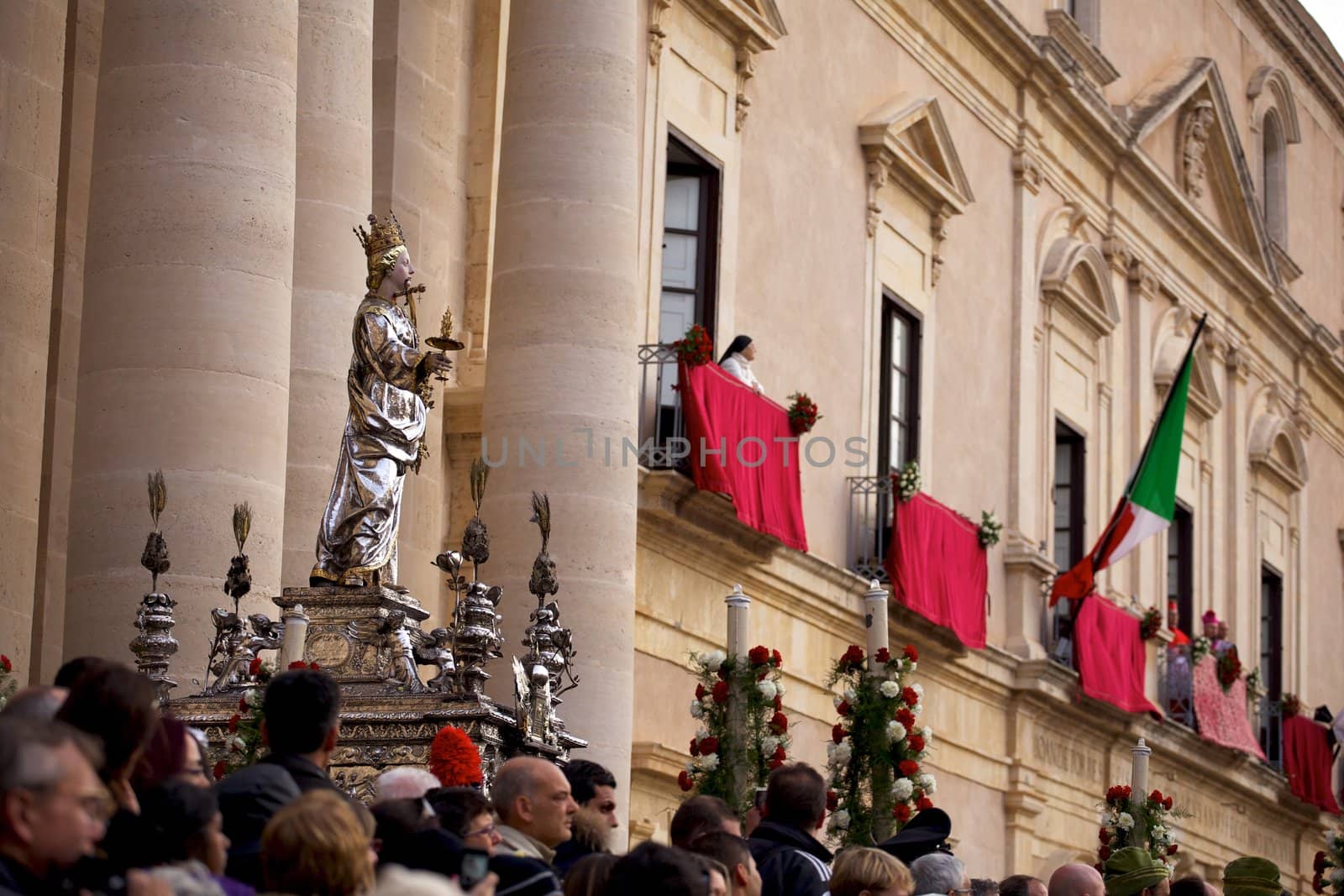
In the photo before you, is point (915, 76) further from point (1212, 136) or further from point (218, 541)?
point (218, 541)

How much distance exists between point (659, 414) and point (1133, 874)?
814 centimetres

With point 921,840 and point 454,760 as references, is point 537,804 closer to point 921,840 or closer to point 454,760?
point 454,760

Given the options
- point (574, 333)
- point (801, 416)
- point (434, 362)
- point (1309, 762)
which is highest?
point (801, 416)

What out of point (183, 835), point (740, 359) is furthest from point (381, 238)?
point (740, 359)

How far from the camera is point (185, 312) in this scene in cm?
1073

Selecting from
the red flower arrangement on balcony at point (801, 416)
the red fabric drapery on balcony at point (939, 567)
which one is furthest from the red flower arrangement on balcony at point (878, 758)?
the red fabric drapery on balcony at point (939, 567)

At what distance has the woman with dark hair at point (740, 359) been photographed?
18.1 m

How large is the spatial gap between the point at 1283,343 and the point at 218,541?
24.0 meters

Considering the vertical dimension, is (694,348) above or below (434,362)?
above

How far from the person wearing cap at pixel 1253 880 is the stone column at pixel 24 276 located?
5.49 m

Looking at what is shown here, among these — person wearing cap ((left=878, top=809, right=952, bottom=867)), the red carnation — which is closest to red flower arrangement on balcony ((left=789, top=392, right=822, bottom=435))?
person wearing cap ((left=878, top=809, right=952, bottom=867))

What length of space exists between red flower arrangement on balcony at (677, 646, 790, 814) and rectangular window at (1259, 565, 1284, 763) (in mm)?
19989

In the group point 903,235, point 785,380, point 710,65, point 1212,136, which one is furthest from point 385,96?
point 1212,136

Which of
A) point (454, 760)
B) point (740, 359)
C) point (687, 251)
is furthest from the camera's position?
point (687, 251)
